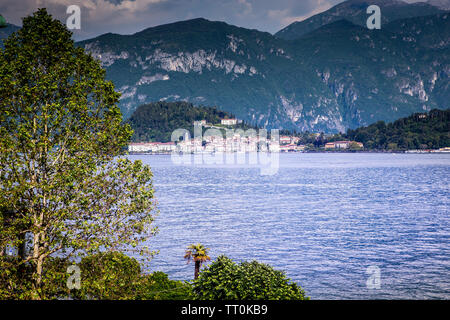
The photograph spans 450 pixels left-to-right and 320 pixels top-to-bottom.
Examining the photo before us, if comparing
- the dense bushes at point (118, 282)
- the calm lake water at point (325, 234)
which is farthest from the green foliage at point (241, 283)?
the calm lake water at point (325, 234)

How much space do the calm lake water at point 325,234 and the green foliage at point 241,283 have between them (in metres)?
20.1

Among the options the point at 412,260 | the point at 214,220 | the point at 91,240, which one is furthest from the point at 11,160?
the point at 214,220

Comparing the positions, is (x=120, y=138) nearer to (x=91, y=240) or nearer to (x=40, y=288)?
(x=91, y=240)

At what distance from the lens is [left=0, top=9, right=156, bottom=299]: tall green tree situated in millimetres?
20031

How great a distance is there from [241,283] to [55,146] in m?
12.0

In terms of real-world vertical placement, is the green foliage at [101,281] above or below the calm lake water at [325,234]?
above

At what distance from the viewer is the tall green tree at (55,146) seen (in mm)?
20031

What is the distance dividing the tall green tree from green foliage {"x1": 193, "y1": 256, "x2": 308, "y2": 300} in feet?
16.9

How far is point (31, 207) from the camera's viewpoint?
20.0 meters
